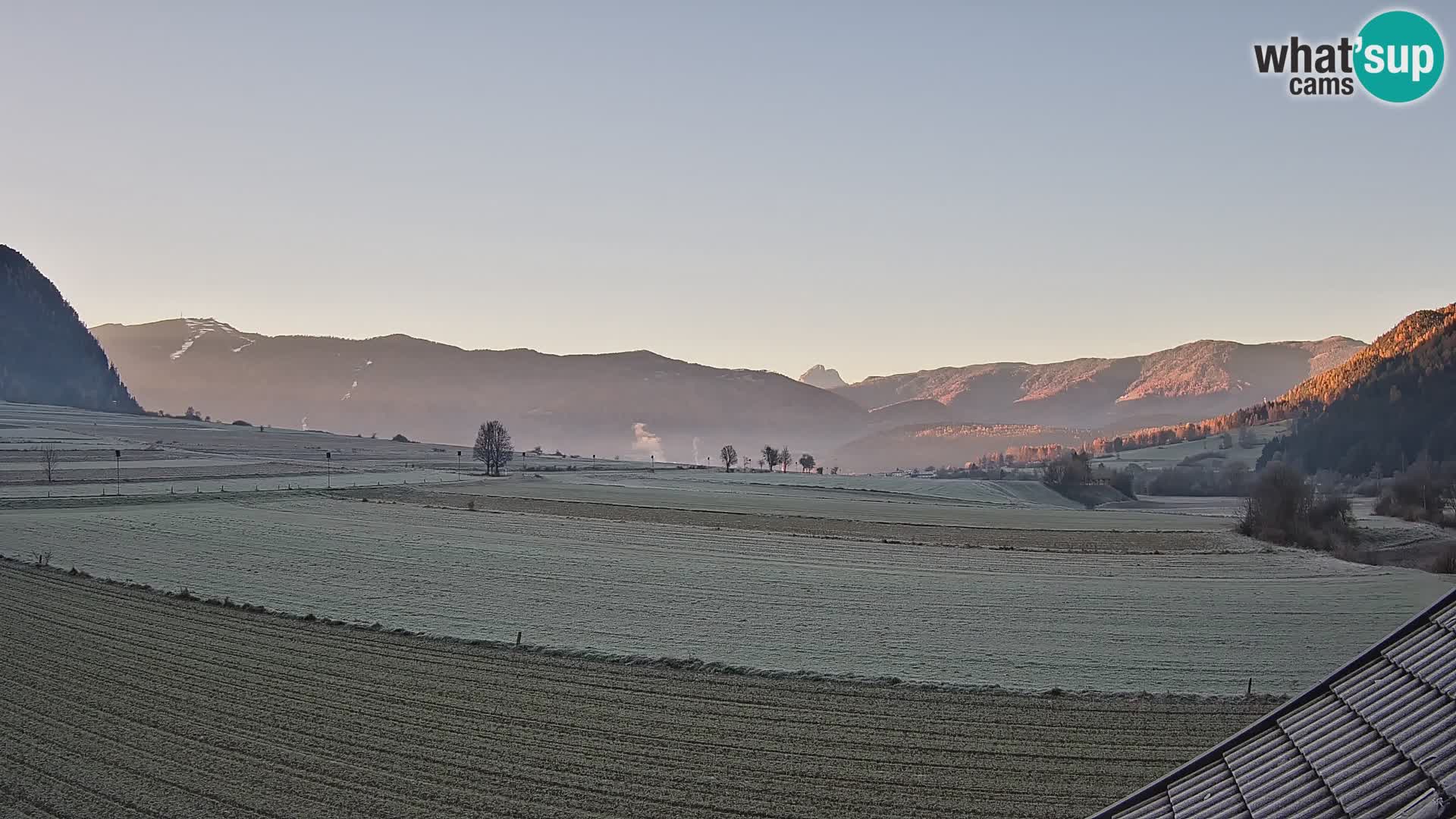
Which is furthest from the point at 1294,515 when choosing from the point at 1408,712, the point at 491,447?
the point at 491,447

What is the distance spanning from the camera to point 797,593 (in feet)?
119

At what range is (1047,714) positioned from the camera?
64.0ft

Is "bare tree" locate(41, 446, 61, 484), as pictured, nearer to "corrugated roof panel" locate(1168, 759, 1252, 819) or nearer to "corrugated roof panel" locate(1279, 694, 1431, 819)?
"corrugated roof panel" locate(1168, 759, 1252, 819)

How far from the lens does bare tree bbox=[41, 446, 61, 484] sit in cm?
8156

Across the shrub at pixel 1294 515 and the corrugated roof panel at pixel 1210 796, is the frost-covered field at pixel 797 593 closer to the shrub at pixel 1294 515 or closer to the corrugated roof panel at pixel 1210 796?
the shrub at pixel 1294 515

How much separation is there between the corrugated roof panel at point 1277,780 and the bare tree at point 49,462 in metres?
91.2

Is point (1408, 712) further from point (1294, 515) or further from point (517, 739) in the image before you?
point (1294, 515)

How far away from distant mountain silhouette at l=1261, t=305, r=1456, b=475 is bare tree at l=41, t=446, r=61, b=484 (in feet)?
461

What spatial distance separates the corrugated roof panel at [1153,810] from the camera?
7812 mm

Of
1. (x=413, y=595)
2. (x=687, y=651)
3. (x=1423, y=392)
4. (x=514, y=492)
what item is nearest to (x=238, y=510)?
(x=514, y=492)

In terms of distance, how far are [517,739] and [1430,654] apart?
47.0ft

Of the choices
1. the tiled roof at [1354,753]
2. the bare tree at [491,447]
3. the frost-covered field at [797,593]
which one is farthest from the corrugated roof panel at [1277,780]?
the bare tree at [491,447]

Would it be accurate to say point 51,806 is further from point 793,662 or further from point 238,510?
point 238,510

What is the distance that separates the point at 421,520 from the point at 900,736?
47644 mm
